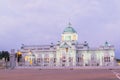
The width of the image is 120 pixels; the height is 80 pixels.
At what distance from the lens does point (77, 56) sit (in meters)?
147

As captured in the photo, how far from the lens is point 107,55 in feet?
464

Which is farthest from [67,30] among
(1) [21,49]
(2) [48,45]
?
(1) [21,49]

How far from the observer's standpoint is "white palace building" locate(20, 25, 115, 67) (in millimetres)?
142750

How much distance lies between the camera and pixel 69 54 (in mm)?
144875

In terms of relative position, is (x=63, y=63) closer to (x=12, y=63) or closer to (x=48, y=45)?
(x=48, y=45)

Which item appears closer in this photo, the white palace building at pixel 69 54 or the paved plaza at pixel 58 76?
the paved plaza at pixel 58 76

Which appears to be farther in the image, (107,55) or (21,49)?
(21,49)

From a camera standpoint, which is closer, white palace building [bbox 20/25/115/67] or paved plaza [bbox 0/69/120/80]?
paved plaza [bbox 0/69/120/80]

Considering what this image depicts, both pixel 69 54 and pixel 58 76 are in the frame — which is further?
pixel 69 54

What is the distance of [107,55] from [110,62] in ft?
10.2

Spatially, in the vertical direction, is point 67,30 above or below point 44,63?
above

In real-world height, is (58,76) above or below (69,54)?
below

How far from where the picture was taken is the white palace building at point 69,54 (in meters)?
143

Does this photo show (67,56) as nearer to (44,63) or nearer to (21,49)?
(44,63)
